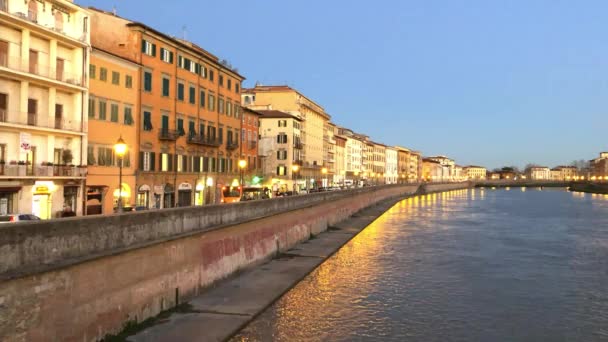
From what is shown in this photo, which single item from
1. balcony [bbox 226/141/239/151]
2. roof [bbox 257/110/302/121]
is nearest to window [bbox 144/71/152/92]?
balcony [bbox 226/141/239/151]

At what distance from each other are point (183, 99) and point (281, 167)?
42.3m

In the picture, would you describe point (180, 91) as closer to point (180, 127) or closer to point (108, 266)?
point (180, 127)

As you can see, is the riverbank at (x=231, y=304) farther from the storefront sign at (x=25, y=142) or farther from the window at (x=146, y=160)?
the window at (x=146, y=160)

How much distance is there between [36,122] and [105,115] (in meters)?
6.41

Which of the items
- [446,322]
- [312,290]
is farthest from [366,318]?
[312,290]

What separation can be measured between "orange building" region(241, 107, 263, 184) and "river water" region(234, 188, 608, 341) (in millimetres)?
25636

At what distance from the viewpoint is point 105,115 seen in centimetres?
4094


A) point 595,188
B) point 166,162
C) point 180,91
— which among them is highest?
point 180,91

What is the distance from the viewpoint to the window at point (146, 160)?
45.4 m

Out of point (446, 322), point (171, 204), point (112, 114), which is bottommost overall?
point (446, 322)

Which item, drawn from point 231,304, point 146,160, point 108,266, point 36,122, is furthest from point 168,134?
point 108,266

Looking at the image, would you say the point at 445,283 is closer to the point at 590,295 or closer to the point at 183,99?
the point at 590,295

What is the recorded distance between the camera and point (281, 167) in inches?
3634

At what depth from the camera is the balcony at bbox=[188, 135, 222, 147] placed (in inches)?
2062
